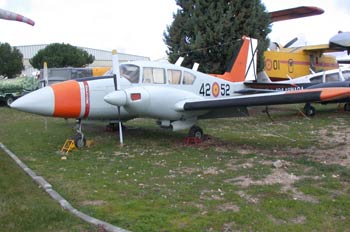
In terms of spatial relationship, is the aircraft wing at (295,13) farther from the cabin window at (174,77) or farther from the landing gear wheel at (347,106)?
the cabin window at (174,77)

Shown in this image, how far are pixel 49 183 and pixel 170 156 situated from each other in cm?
311

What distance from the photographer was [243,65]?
668 inches

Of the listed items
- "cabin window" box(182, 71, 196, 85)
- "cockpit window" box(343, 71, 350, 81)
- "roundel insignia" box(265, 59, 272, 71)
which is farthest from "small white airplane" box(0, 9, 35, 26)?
"roundel insignia" box(265, 59, 272, 71)

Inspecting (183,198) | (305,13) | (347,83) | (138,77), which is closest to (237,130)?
(138,77)

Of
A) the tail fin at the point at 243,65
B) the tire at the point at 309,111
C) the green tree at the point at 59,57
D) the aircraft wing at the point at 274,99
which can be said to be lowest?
the tire at the point at 309,111

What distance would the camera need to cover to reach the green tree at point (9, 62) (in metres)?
54.1

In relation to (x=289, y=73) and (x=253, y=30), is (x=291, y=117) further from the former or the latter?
(x=289, y=73)

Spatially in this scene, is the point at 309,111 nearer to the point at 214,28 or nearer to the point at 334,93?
the point at 214,28

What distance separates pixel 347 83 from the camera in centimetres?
1630

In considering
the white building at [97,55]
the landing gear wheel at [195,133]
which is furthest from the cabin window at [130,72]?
the white building at [97,55]

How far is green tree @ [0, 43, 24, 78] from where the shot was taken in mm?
54125

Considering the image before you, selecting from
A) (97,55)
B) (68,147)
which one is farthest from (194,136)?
(97,55)

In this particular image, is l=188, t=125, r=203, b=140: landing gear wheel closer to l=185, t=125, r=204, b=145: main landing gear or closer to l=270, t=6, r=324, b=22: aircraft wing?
l=185, t=125, r=204, b=145: main landing gear

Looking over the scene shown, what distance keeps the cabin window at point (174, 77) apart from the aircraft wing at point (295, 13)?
22.0m
